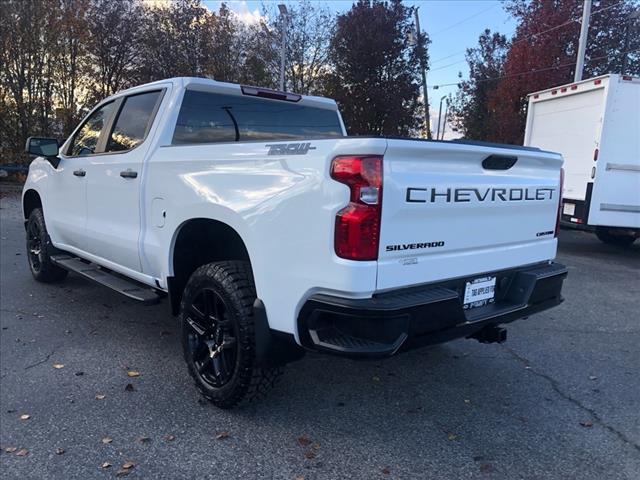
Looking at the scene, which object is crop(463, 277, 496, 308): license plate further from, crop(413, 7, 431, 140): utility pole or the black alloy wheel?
crop(413, 7, 431, 140): utility pole

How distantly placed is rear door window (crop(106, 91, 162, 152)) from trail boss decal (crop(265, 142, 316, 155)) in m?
1.62

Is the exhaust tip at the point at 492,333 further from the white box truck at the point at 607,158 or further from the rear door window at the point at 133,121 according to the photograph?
the white box truck at the point at 607,158

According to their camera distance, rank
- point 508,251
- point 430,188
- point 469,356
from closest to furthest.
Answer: point 430,188 → point 508,251 → point 469,356

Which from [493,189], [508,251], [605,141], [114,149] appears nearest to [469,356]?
[508,251]

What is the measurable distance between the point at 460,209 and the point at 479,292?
561 mm

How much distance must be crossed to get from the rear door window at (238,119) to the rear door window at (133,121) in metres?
0.30

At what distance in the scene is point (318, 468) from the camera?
2734 mm

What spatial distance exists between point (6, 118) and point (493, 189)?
59.3 ft

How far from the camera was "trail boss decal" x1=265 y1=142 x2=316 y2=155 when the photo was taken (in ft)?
8.64

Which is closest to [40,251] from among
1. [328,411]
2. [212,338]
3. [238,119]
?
[238,119]

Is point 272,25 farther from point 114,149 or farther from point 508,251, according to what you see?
point 508,251

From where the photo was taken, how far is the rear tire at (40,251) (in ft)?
18.7

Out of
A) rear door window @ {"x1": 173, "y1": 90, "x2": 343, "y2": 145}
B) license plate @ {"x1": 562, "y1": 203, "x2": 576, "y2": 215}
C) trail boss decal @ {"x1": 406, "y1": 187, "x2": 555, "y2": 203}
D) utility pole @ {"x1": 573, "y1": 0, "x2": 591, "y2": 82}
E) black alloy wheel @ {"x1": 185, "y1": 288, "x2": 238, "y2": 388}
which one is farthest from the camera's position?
utility pole @ {"x1": 573, "y1": 0, "x2": 591, "y2": 82}

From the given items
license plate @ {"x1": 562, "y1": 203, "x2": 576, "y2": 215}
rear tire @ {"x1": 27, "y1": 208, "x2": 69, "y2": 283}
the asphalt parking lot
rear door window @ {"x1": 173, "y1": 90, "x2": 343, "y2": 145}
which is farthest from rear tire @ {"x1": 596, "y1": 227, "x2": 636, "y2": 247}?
rear tire @ {"x1": 27, "y1": 208, "x2": 69, "y2": 283}
